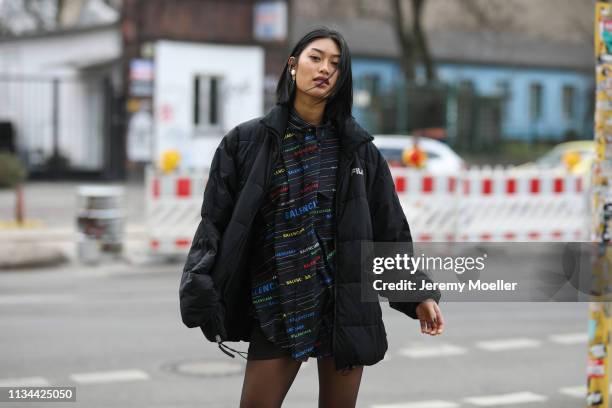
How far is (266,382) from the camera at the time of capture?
12.6 ft

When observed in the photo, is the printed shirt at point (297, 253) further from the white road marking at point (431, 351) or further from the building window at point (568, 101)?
the building window at point (568, 101)

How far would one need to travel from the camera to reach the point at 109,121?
28.0 m

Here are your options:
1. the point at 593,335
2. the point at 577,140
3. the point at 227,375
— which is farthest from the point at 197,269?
the point at 577,140

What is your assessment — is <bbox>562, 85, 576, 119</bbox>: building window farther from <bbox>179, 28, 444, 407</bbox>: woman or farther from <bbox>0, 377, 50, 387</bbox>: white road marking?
<bbox>179, 28, 444, 407</bbox>: woman

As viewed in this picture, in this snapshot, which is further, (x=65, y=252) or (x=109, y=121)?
(x=109, y=121)

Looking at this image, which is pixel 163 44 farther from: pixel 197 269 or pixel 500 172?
pixel 197 269

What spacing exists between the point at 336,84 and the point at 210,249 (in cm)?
73

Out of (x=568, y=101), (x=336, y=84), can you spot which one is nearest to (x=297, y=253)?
(x=336, y=84)

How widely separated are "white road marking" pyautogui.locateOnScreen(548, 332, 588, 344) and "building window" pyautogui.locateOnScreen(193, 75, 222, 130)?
1996 cm

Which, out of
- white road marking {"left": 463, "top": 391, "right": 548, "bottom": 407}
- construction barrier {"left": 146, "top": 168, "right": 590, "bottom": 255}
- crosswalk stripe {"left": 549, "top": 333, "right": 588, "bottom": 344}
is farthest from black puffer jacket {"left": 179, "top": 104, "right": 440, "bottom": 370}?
construction barrier {"left": 146, "top": 168, "right": 590, "bottom": 255}

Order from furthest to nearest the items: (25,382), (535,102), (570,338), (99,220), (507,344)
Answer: (535,102) → (99,220) → (570,338) → (507,344) → (25,382)

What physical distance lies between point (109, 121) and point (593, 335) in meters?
23.6

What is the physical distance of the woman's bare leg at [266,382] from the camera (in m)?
3.84

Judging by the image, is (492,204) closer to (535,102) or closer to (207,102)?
(207,102)
